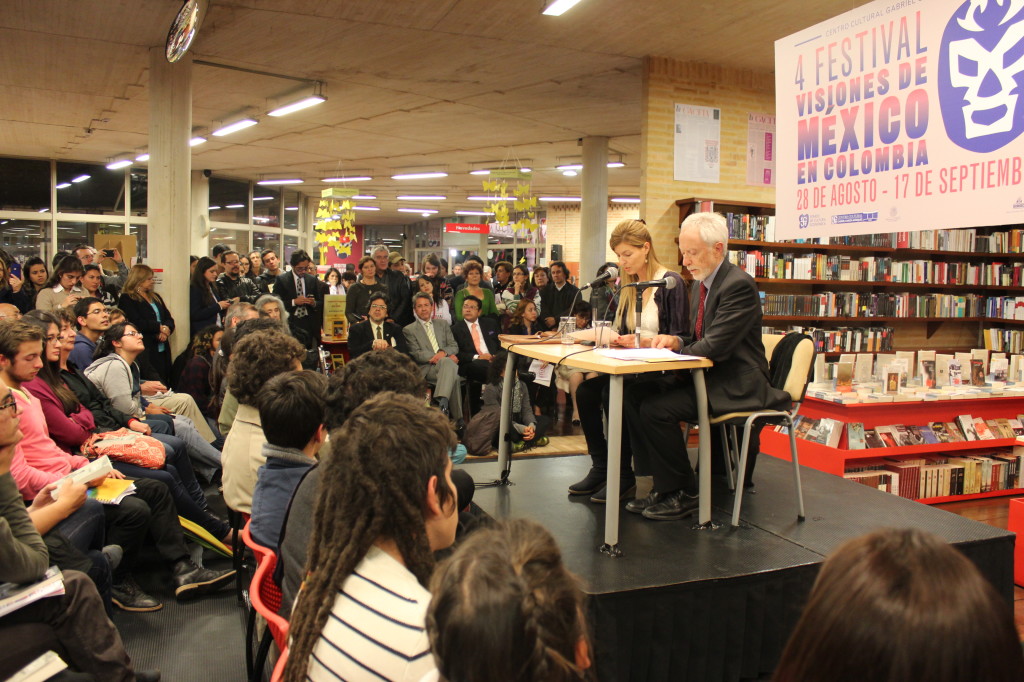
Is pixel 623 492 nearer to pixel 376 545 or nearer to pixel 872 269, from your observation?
pixel 376 545

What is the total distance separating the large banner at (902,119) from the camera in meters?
2.98

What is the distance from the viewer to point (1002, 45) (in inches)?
117

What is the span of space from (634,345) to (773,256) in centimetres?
455

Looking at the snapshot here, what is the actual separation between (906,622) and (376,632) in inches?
34.7

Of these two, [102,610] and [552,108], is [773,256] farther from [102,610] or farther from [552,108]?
[102,610]

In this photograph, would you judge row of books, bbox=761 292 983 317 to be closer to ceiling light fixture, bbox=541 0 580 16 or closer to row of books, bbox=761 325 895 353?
row of books, bbox=761 325 895 353

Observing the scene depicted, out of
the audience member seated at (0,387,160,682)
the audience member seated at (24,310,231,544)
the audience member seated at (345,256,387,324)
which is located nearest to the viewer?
the audience member seated at (0,387,160,682)

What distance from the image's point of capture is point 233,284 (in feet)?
24.7

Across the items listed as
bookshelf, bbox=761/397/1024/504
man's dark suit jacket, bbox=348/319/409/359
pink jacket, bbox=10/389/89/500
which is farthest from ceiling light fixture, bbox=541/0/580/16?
pink jacket, bbox=10/389/89/500

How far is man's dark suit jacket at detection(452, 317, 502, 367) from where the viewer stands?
707 centimetres

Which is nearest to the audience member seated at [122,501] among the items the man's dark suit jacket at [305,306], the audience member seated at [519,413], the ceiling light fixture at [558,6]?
the audience member seated at [519,413]

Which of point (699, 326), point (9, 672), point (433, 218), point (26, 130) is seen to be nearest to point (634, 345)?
point (699, 326)

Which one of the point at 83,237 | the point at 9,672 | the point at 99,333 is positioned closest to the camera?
the point at 9,672

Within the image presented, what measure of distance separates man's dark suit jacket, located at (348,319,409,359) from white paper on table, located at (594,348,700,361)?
3983mm
